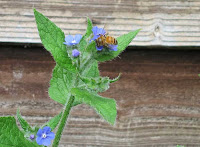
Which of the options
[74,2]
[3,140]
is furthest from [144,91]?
[3,140]

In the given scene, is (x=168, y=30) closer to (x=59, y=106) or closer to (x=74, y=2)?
(x=74, y=2)

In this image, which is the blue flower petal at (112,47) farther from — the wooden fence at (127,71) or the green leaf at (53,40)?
the wooden fence at (127,71)

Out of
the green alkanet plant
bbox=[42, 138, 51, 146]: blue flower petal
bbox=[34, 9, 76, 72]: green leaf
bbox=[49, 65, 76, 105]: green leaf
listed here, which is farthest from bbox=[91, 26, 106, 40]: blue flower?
bbox=[42, 138, 51, 146]: blue flower petal

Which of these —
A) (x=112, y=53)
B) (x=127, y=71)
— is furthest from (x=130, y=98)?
(x=112, y=53)

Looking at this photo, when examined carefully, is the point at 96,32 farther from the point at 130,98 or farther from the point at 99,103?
the point at 130,98

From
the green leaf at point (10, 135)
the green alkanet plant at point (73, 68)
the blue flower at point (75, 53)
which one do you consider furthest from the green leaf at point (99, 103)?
the green leaf at point (10, 135)

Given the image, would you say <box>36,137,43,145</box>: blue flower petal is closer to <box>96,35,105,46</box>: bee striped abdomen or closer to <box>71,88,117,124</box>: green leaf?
<box>71,88,117,124</box>: green leaf
